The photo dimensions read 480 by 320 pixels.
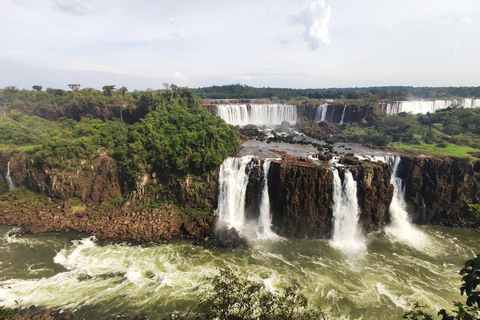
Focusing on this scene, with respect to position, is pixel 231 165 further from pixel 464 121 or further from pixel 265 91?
pixel 265 91

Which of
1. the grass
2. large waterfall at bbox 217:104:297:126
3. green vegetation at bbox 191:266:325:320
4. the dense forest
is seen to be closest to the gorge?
the grass

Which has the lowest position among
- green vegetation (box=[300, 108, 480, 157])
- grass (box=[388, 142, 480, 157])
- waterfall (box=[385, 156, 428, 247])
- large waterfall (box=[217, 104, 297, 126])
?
waterfall (box=[385, 156, 428, 247])

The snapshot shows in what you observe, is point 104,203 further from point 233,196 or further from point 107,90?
point 107,90

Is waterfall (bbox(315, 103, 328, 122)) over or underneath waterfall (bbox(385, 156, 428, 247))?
over

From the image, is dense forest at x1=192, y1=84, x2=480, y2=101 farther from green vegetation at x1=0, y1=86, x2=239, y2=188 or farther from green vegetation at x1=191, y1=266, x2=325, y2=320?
green vegetation at x1=191, y1=266, x2=325, y2=320

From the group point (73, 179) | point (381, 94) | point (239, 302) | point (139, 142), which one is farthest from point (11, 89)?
point (381, 94)

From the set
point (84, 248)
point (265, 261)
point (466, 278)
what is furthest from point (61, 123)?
point (466, 278)

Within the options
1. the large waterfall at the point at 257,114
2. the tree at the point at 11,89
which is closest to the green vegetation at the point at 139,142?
the large waterfall at the point at 257,114
